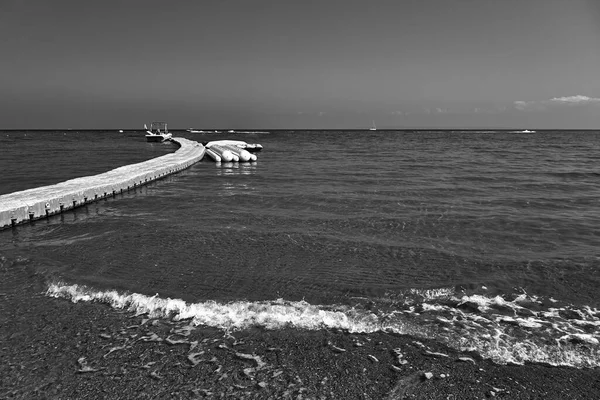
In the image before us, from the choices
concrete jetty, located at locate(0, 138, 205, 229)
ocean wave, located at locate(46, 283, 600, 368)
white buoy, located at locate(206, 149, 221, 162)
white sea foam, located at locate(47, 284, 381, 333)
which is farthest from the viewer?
white buoy, located at locate(206, 149, 221, 162)

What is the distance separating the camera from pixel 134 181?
22.3 metres

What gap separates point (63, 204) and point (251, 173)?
605 inches

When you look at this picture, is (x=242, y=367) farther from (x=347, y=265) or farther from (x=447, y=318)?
(x=347, y=265)

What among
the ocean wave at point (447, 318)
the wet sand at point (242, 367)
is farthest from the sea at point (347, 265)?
the wet sand at point (242, 367)

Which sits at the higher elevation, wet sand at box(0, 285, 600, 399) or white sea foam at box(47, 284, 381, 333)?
white sea foam at box(47, 284, 381, 333)

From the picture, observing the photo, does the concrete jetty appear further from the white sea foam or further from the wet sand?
the wet sand

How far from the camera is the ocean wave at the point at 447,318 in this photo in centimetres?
585

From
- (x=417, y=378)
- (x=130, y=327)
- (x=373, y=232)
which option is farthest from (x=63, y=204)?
(x=417, y=378)

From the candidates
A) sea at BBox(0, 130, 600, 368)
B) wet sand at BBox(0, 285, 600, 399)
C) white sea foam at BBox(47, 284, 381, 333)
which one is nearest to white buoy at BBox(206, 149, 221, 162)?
sea at BBox(0, 130, 600, 368)

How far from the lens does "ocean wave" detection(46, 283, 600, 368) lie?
19.2 feet

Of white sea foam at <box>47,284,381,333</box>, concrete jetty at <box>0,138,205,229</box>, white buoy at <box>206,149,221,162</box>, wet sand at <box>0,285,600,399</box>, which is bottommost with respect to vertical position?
wet sand at <box>0,285,600,399</box>

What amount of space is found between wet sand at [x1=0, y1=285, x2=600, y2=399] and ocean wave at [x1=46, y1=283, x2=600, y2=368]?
27cm

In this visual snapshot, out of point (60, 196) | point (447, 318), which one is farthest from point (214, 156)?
point (447, 318)

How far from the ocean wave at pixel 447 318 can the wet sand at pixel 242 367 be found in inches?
10.8
